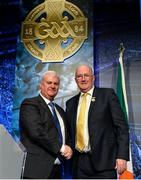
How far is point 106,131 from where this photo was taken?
9.54 ft

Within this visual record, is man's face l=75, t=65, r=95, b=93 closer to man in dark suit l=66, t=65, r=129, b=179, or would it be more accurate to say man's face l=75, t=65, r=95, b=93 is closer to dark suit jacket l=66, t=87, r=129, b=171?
man in dark suit l=66, t=65, r=129, b=179

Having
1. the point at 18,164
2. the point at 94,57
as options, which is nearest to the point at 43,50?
the point at 94,57

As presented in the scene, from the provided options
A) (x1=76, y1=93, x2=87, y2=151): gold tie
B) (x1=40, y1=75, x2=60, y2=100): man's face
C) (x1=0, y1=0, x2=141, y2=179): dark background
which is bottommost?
(x1=76, y1=93, x2=87, y2=151): gold tie

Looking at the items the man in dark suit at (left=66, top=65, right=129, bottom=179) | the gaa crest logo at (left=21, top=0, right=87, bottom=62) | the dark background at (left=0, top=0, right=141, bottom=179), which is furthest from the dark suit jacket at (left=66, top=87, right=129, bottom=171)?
the gaa crest logo at (left=21, top=0, right=87, bottom=62)

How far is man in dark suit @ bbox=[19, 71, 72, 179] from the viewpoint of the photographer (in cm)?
275

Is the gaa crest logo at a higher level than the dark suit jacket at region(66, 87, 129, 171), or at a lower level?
higher

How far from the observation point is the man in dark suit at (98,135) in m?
2.83

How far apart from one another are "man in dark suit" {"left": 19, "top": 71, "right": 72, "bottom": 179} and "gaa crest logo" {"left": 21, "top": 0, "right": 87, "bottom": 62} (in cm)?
165

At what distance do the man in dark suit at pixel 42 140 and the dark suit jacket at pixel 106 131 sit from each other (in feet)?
0.62

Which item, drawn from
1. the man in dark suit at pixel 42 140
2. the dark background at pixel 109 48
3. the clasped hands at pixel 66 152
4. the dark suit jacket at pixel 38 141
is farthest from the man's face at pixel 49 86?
the dark background at pixel 109 48

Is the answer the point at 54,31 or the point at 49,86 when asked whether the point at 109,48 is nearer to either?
the point at 54,31

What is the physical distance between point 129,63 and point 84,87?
1378mm

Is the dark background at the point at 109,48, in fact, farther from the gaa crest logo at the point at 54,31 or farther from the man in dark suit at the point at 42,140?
the man in dark suit at the point at 42,140

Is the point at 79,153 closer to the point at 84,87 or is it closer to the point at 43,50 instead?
the point at 84,87
